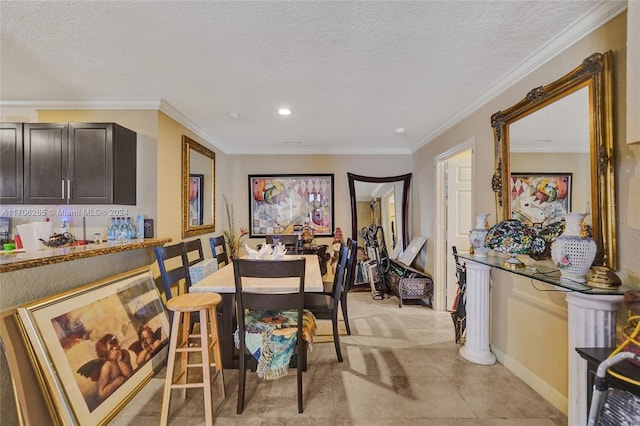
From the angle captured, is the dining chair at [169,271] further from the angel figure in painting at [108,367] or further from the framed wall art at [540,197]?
the framed wall art at [540,197]

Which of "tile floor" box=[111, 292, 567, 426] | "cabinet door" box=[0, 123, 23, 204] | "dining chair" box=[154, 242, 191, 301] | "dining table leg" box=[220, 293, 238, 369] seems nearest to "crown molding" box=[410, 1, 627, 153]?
"tile floor" box=[111, 292, 567, 426]

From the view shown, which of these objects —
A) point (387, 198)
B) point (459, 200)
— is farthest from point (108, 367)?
point (387, 198)

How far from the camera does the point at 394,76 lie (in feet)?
7.03

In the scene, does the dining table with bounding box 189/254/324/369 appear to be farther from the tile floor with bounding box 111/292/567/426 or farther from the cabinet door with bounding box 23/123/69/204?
the cabinet door with bounding box 23/123/69/204

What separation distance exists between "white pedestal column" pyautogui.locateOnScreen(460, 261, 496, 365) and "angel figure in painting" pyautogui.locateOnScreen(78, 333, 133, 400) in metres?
2.78

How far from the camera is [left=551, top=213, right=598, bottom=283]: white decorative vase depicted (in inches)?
56.0

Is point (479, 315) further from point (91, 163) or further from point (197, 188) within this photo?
point (91, 163)

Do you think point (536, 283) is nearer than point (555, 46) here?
No

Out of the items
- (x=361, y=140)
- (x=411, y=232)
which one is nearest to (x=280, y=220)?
(x=361, y=140)

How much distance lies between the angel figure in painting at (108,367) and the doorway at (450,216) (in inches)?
137

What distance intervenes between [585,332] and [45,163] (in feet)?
13.7

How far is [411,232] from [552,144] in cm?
288

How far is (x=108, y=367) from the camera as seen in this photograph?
1.74 m

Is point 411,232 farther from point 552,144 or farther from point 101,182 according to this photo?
point 101,182
